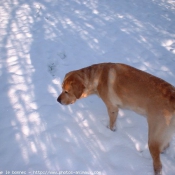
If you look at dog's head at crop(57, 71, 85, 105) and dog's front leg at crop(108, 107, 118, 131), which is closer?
dog's head at crop(57, 71, 85, 105)

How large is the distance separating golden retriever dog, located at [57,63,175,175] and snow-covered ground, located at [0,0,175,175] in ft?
1.55

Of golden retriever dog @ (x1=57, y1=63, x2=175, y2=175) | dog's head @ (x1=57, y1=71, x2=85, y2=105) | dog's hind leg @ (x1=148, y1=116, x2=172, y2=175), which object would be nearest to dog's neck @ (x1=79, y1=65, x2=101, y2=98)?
golden retriever dog @ (x1=57, y1=63, x2=175, y2=175)

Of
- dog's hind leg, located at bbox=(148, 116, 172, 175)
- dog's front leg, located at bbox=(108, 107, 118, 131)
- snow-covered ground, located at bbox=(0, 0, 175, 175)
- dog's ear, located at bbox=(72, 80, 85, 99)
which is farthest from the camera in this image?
dog's front leg, located at bbox=(108, 107, 118, 131)

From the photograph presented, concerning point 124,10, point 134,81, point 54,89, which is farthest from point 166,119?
point 124,10

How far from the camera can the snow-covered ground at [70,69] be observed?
3.31 m

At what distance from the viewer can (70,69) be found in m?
5.12

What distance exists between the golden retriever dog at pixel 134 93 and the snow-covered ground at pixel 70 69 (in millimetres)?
473

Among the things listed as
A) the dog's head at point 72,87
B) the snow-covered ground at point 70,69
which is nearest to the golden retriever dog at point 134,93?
the dog's head at point 72,87

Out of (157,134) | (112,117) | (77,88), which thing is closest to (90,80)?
(77,88)

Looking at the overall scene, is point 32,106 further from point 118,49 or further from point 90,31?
point 90,31

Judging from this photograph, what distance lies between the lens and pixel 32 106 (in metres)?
4.21

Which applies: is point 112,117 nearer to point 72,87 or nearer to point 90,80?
point 90,80

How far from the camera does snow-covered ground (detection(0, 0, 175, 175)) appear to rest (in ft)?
10.9

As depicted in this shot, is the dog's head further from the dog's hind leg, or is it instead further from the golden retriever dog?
the dog's hind leg
